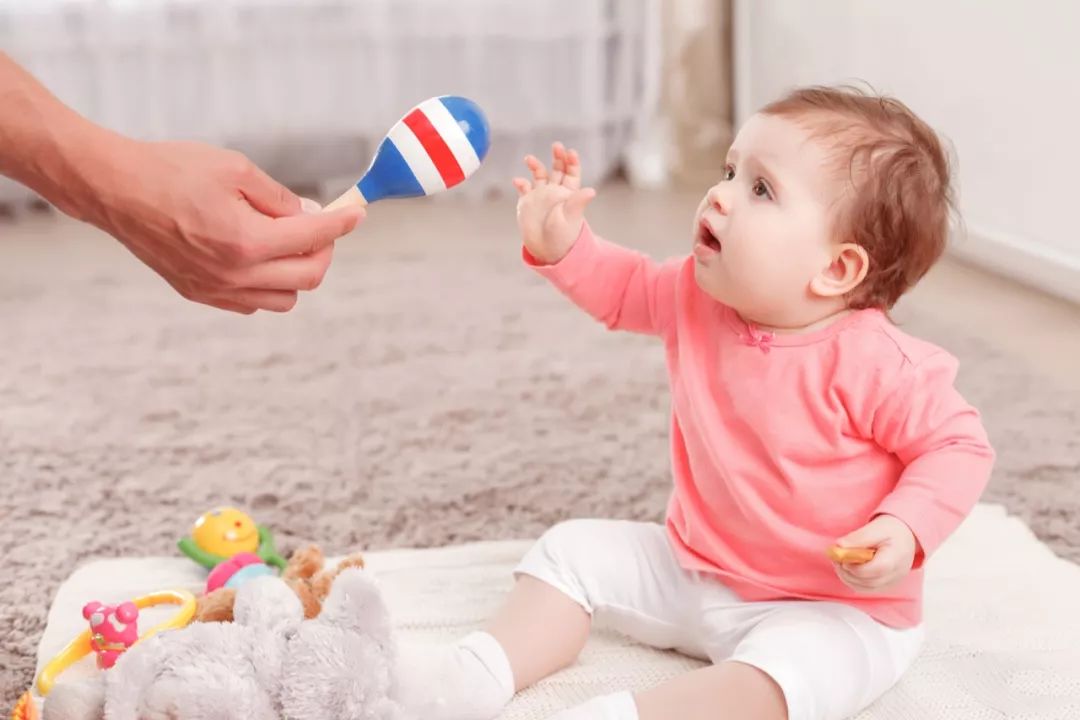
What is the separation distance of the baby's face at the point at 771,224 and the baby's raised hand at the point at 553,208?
0.11m

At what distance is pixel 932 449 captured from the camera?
2.80 feet

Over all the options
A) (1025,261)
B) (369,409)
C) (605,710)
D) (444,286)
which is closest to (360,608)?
(605,710)

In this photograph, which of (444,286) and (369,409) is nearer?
(369,409)

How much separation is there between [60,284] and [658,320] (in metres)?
1.49

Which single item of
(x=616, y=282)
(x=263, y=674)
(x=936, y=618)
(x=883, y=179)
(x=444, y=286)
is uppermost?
(x=883, y=179)

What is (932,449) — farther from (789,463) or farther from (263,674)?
(263,674)

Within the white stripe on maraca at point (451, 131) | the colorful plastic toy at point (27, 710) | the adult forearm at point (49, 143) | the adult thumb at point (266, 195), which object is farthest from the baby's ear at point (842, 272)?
the colorful plastic toy at point (27, 710)

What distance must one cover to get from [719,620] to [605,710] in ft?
0.49

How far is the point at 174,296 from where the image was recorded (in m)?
2.08

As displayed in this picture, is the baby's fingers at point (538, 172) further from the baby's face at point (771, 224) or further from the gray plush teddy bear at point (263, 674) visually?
the gray plush teddy bear at point (263, 674)

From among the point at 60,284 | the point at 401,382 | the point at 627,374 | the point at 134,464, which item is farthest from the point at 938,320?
the point at 60,284

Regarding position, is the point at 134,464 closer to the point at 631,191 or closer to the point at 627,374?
the point at 627,374

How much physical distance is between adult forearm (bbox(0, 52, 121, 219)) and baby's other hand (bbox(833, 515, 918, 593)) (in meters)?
0.53

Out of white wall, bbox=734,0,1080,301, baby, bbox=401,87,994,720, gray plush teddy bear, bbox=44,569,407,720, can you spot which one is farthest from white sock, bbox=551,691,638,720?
white wall, bbox=734,0,1080,301
